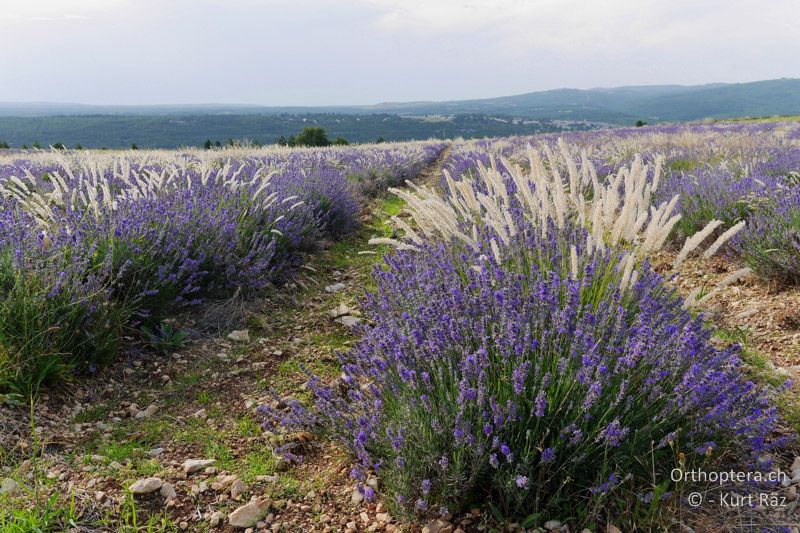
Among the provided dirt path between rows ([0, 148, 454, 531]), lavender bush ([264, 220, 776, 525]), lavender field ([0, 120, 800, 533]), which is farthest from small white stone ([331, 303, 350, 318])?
lavender bush ([264, 220, 776, 525])

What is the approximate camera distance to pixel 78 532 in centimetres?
172

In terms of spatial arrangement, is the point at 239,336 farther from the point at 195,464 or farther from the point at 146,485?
the point at 146,485

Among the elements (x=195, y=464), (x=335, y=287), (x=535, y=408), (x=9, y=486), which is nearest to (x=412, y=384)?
(x=535, y=408)

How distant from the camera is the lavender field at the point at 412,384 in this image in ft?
5.75

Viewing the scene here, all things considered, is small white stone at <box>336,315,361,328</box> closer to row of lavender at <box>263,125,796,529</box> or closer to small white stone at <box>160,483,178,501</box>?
row of lavender at <box>263,125,796,529</box>

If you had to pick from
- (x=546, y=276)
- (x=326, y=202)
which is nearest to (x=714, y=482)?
(x=546, y=276)

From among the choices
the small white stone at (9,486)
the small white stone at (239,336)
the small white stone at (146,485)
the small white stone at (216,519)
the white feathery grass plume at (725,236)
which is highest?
the white feathery grass plume at (725,236)

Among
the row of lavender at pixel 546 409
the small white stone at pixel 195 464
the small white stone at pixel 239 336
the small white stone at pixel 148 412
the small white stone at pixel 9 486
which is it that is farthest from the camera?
the small white stone at pixel 239 336

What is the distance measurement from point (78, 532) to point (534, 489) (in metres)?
1.51

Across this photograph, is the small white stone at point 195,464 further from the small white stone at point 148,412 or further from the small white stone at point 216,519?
the small white stone at point 148,412

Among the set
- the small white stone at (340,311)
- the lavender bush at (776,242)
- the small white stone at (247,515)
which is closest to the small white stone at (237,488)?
the small white stone at (247,515)

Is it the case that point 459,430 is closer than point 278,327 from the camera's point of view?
Yes

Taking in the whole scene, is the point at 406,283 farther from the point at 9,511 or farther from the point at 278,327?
the point at 9,511

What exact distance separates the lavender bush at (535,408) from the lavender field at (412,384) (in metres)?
0.01
